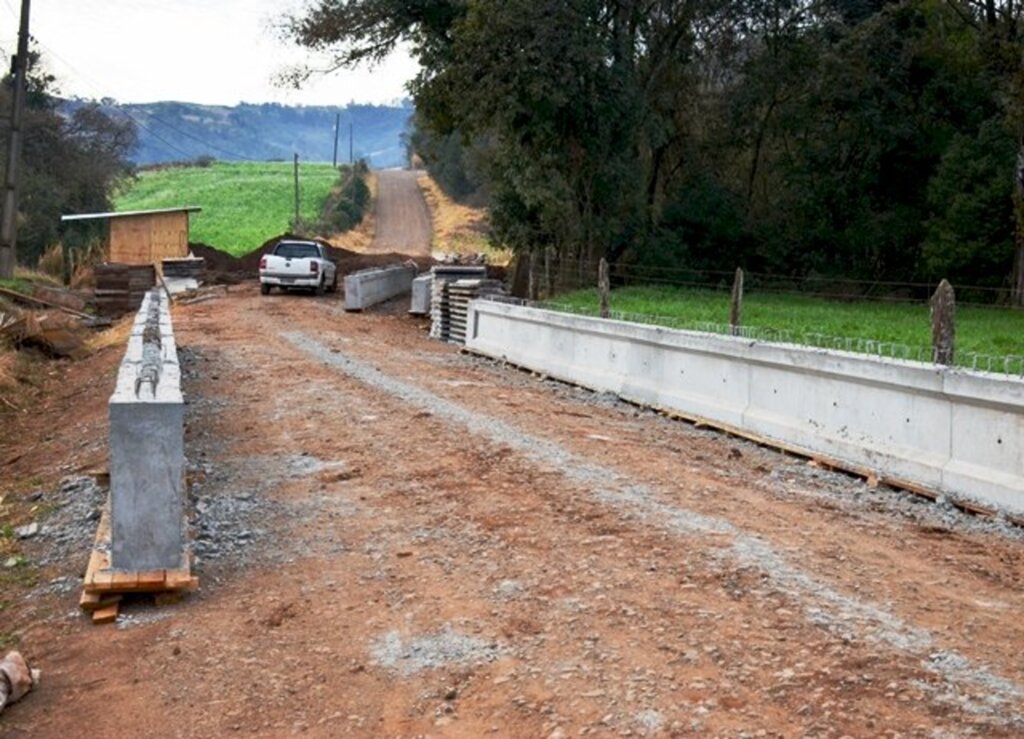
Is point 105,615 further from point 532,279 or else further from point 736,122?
point 736,122

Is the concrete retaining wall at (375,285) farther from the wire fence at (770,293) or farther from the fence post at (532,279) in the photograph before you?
the fence post at (532,279)

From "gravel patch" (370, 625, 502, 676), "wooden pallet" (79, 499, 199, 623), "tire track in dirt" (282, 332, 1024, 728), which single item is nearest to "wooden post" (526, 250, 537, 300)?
"tire track in dirt" (282, 332, 1024, 728)

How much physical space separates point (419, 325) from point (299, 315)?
121 inches

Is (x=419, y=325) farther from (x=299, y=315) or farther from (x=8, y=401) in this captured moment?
(x=8, y=401)

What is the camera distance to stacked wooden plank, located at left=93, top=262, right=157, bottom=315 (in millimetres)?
32031

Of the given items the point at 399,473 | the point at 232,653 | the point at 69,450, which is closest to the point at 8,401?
the point at 69,450

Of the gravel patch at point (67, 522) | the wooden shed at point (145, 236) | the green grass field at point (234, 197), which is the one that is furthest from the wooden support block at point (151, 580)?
the green grass field at point (234, 197)

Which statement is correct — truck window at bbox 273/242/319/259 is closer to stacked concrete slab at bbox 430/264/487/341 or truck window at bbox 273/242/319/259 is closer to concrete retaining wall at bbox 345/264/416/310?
concrete retaining wall at bbox 345/264/416/310

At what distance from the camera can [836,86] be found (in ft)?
110

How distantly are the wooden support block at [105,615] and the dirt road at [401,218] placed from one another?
Result: 58.1 meters

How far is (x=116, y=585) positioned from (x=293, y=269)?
29748mm

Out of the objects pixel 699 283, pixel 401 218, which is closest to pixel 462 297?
pixel 699 283

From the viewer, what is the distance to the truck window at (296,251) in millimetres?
36312

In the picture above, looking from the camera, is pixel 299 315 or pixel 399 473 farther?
pixel 299 315
